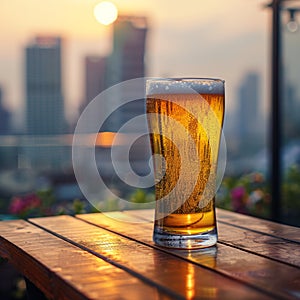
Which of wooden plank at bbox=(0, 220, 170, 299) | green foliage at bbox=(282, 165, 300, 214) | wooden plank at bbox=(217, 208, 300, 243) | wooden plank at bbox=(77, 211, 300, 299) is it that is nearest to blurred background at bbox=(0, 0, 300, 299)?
green foliage at bbox=(282, 165, 300, 214)

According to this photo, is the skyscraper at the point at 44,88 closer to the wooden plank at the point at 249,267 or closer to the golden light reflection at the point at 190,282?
the wooden plank at the point at 249,267

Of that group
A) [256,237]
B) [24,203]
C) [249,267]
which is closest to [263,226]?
[256,237]

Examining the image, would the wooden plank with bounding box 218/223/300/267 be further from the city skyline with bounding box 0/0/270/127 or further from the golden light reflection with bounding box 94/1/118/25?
the golden light reflection with bounding box 94/1/118/25

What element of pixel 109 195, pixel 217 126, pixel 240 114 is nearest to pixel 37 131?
pixel 109 195

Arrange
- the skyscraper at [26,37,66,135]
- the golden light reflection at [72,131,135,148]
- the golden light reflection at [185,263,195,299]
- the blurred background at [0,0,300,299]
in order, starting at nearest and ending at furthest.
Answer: the golden light reflection at [185,263,195,299] < the golden light reflection at [72,131,135,148] < the blurred background at [0,0,300,299] < the skyscraper at [26,37,66,135]

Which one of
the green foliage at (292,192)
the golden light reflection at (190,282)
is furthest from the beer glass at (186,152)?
the green foliage at (292,192)

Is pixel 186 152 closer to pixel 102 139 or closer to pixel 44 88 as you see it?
pixel 102 139
